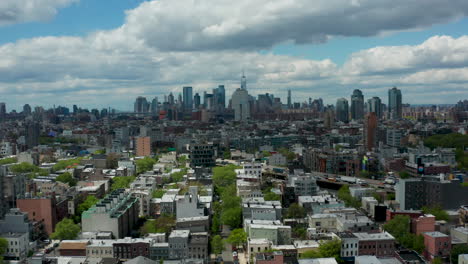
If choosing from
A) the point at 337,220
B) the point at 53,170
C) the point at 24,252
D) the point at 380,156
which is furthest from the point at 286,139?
the point at 24,252

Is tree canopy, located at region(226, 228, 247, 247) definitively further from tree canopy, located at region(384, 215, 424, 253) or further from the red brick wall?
the red brick wall

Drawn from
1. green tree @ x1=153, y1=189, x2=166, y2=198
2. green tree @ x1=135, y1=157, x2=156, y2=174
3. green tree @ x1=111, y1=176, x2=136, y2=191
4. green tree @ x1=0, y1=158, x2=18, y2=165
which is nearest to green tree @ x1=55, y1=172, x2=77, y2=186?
green tree @ x1=111, y1=176, x2=136, y2=191

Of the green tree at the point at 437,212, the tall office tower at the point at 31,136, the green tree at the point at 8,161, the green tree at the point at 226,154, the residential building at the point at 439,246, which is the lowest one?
the residential building at the point at 439,246

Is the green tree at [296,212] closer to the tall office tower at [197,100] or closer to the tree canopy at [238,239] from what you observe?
the tree canopy at [238,239]

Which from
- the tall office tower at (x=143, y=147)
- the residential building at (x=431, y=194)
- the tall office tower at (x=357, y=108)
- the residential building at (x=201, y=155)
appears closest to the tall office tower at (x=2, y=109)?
the tall office tower at (x=143, y=147)

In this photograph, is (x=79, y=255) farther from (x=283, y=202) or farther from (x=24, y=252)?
(x=283, y=202)

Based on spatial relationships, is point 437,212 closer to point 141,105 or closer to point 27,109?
point 27,109

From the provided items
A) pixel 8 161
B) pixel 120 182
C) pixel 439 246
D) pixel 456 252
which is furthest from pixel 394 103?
pixel 456 252
